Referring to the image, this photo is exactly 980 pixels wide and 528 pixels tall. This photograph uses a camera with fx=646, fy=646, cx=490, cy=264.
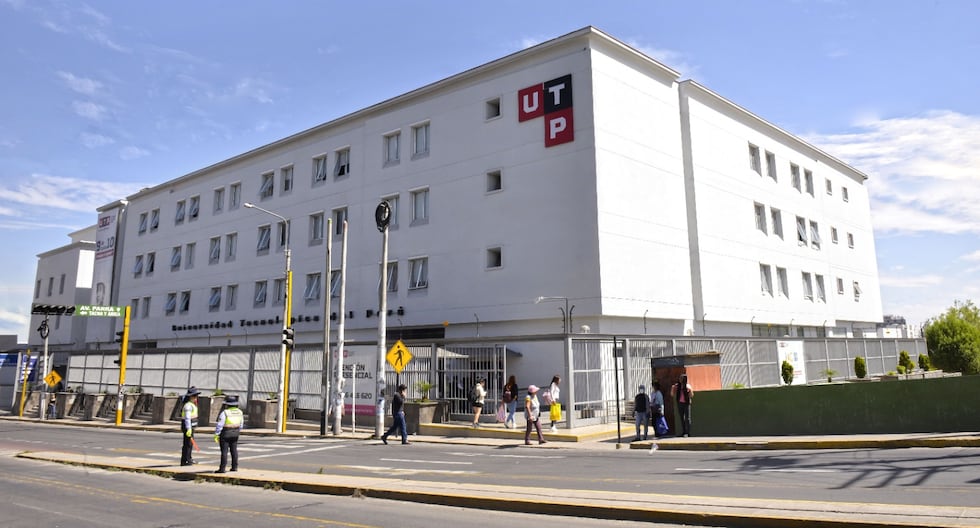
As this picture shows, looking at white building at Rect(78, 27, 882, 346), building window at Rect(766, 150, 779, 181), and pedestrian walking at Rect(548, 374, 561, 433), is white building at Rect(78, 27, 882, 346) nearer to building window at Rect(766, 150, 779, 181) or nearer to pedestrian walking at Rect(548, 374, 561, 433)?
building window at Rect(766, 150, 779, 181)

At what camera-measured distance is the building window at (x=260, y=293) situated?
4438 centimetres

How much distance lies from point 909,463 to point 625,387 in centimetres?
1305

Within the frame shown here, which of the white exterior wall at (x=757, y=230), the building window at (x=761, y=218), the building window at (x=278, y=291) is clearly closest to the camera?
the white exterior wall at (x=757, y=230)

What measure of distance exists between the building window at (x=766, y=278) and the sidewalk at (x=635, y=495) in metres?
25.0

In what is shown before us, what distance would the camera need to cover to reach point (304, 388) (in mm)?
29016

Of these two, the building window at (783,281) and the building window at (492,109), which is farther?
the building window at (783,281)

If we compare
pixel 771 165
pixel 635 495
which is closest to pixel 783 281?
pixel 771 165

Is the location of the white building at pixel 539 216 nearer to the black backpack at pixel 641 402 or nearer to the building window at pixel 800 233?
the building window at pixel 800 233

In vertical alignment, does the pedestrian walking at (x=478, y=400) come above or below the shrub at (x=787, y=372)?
below

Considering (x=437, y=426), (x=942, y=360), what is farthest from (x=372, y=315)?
(x=942, y=360)

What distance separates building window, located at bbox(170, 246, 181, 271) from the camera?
53.1 meters

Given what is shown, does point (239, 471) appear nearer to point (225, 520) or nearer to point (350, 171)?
point (225, 520)

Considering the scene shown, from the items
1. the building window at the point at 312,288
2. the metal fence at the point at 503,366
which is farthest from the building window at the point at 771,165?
the building window at the point at 312,288

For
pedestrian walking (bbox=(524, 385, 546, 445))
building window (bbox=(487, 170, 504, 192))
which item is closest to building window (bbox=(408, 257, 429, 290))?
building window (bbox=(487, 170, 504, 192))
